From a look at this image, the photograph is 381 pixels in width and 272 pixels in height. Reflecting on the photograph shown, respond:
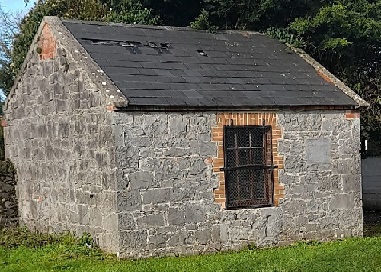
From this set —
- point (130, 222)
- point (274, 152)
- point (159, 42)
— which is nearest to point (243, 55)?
point (159, 42)

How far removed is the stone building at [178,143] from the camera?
1123 centimetres

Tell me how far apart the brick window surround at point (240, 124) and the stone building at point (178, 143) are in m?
0.02

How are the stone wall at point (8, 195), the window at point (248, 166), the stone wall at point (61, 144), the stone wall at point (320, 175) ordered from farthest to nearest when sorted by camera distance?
the stone wall at point (8, 195) < the stone wall at point (320, 175) < the window at point (248, 166) < the stone wall at point (61, 144)

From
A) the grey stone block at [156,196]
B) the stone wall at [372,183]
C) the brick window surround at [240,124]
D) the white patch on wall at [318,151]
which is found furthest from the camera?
the stone wall at [372,183]

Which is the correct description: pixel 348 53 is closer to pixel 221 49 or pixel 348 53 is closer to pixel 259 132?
pixel 221 49

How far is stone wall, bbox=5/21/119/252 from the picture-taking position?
11.4 meters

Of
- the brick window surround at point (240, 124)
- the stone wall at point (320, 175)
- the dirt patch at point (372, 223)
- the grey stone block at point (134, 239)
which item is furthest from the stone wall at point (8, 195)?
the dirt patch at point (372, 223)

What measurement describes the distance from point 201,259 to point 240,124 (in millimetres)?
2818

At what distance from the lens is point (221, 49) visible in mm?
14422

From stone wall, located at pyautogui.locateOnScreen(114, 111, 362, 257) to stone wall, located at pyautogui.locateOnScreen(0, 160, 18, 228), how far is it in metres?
5.02

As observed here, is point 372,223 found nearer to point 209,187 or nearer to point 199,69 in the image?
point 209,187

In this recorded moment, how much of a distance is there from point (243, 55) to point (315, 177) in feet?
10.8

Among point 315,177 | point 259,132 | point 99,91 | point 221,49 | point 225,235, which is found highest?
point 221,49

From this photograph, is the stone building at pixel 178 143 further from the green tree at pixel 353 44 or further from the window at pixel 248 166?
the green tree at pixel 353 44
